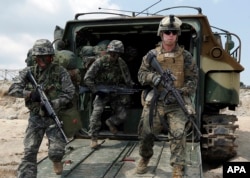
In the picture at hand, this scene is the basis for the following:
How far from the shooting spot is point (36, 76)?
→ 17.2 ft

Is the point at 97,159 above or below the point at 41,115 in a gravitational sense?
below

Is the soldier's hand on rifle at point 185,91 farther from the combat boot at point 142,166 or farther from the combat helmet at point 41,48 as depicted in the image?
the combat helmet at point 41,48

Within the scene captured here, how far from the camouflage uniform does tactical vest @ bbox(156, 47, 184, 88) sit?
77.9 inches

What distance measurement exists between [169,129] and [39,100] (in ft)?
5.08

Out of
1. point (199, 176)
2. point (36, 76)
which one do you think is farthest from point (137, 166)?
point (36, 76)

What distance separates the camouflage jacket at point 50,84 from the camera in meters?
5.14

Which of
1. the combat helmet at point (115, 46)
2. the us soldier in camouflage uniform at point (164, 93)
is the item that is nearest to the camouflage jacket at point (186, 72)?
the us soldier in camouflage uniform at point (164, 93)

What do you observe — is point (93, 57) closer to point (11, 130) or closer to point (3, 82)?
point (11, 130)

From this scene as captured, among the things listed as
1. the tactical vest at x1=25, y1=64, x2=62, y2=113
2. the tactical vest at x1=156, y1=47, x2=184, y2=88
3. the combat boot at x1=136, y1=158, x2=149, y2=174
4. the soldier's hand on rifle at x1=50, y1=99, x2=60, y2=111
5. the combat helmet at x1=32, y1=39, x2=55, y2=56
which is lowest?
the combat boot at x1=136, y1=158, x2=149, y2=174

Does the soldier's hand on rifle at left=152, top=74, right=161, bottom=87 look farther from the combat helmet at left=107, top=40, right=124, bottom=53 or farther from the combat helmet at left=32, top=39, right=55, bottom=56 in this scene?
the combat helmet at left=107, top=40, right=124, bottom=53

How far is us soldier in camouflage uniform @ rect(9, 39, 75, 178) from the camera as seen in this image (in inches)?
197

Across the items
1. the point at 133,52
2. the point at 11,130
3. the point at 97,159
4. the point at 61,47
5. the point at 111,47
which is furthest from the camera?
the point at 11,130

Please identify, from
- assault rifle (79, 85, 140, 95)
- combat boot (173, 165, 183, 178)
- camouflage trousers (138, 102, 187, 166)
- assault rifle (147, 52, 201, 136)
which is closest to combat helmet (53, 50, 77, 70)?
assault rifle (79, 85, 140, 95)

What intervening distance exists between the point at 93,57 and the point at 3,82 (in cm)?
1911
